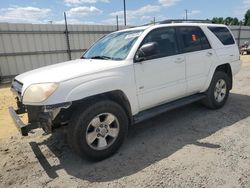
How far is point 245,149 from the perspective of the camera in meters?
3.54

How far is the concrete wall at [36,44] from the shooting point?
11164 millimetres

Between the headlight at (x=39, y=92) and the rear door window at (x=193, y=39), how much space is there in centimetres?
265

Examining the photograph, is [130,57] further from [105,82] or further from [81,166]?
[81,166]

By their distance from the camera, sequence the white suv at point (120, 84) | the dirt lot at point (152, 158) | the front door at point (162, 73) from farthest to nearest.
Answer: the front door at point (162, 73) < the white suv at point (120, 84) < the dirt lot at point (152, 158)

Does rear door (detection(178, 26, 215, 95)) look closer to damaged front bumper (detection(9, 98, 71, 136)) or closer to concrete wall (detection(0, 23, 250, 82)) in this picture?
damaged front bumper (detection(9, 98, 71, 136))

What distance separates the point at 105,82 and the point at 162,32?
1.65 metres

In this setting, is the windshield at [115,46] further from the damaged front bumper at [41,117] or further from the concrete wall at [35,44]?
the concrete wall at [35,44]

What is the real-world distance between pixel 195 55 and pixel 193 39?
36 cm

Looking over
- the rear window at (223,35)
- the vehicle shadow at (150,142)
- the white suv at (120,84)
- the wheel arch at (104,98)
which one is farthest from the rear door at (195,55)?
the wheel arch at (104,98)

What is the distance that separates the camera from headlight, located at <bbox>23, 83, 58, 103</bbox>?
3.03 m

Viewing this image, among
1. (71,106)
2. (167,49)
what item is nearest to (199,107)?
(167,49)

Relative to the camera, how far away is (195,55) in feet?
15.3

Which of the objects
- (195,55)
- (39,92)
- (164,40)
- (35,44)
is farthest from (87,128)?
(35,44)

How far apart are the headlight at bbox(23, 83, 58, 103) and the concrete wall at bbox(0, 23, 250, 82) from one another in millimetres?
9137
